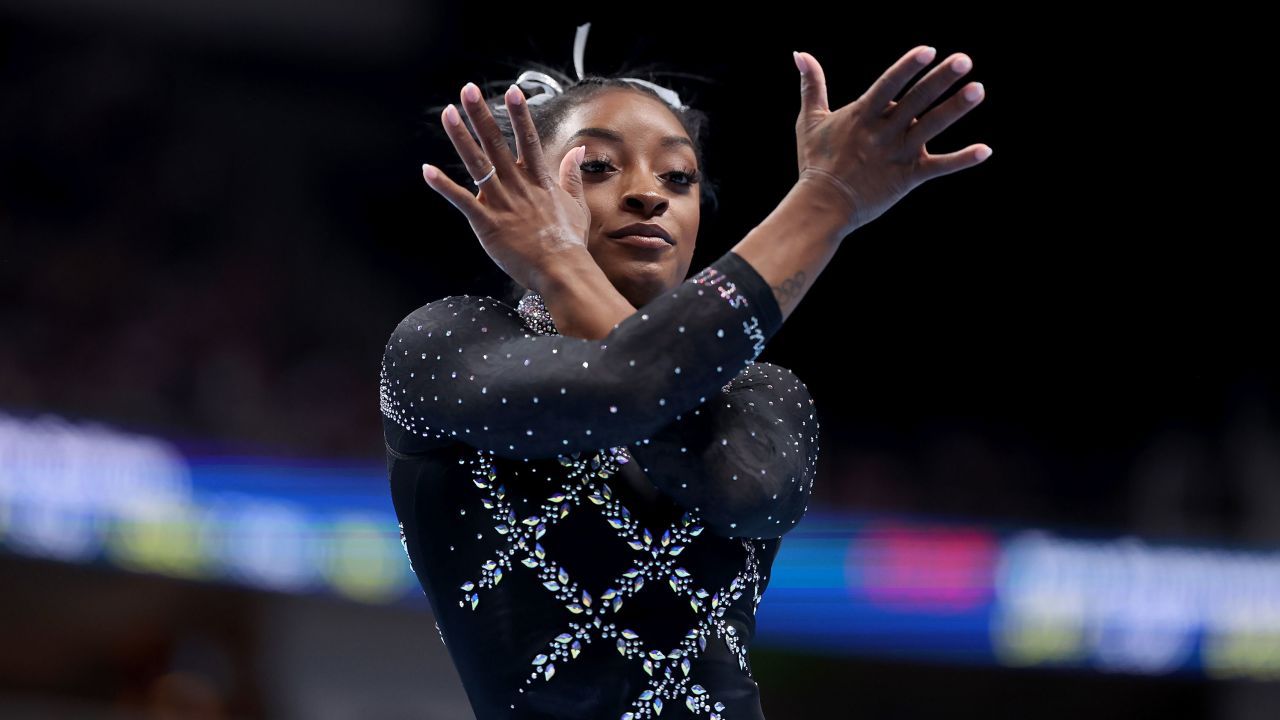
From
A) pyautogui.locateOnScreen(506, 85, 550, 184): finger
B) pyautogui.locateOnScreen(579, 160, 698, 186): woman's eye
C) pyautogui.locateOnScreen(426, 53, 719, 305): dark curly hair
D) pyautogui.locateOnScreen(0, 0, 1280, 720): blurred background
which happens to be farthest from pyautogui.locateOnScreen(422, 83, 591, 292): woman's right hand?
pyautogui.locateOnScreen(0, 0, 1280, 720): blurred background

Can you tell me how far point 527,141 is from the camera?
1.22 m

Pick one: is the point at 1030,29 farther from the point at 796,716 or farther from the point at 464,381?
the point at 464,381

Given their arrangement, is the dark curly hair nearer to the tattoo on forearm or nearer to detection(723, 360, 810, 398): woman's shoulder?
detection(723, 360, 810, 398): woman's shoulder

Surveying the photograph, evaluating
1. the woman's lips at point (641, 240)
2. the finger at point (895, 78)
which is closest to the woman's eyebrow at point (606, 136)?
the woman's lips at point (641, 240)

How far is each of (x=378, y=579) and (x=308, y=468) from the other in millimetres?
460

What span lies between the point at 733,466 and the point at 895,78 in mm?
383

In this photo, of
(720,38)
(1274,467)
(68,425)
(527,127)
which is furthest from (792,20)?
(527,127)

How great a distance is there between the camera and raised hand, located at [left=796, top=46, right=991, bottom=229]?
1158 millimetres

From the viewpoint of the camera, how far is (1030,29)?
6160 millimetres

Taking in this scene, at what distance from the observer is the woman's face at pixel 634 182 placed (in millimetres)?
1386

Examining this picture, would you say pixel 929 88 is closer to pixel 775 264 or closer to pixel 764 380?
pixel 775 264

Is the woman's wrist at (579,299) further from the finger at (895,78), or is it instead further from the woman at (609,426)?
the finger at (895,78)

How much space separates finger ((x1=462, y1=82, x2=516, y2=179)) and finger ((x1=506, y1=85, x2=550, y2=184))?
1cm

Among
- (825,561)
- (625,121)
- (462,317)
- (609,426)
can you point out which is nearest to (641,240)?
(625,121)
